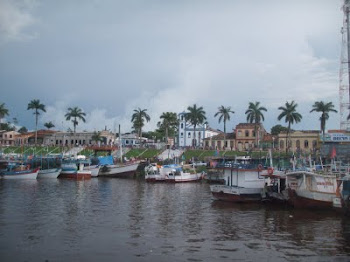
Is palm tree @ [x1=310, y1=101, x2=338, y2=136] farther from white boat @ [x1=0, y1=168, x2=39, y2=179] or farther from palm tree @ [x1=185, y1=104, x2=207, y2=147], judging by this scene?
white boat @ [x1=0, y1=168, x2=39, y2=179]

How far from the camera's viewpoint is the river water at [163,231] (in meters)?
20.2

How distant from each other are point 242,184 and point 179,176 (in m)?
24.8

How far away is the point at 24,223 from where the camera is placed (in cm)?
2734

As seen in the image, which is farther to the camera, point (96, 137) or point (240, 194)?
point (96, 137)

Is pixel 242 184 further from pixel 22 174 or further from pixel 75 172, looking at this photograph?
pixel 22 174

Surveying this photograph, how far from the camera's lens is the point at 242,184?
41.1 m

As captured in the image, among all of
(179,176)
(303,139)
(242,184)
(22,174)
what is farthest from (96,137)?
(242,184)

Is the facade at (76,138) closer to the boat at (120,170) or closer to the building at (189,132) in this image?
the building at (189,132)

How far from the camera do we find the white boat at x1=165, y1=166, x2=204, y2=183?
64.6 m

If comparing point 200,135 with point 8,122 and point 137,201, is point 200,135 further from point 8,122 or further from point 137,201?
point 8,122

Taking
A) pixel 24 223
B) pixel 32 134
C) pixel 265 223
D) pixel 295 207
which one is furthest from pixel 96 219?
pixel 32 134

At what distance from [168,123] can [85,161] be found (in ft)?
137

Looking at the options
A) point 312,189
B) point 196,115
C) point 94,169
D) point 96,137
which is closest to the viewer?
point 312,189

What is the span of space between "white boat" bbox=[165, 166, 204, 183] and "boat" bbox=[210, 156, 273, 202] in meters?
23.1
